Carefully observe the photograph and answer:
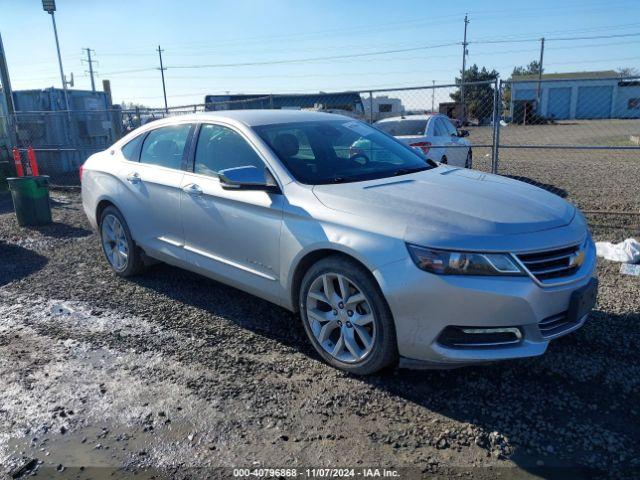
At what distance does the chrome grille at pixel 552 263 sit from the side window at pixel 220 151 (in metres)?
2.02

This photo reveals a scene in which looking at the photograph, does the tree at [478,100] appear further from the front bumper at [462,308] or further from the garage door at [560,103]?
the front bumper at [462,308]

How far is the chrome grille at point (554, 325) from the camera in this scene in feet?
10.1

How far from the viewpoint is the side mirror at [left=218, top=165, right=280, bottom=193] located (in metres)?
3.74

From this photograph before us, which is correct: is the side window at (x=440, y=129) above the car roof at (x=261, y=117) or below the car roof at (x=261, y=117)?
below

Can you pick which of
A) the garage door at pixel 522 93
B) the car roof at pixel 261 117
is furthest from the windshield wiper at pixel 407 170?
the garage door at pixel 522 93

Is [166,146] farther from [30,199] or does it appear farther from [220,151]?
[30,199]

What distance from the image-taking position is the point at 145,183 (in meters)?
4.97

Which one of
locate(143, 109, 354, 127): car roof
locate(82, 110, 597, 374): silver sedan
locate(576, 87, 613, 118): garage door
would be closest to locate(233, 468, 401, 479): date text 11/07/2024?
locate(82, 110, 597, 374): silver sedan

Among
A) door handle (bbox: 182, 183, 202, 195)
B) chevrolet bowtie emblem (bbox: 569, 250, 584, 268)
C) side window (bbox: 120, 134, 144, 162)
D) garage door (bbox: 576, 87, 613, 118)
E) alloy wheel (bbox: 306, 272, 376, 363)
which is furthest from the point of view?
garage door (bbox: 576, 87, 613, 118)

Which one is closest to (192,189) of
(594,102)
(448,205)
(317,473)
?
(448,205)

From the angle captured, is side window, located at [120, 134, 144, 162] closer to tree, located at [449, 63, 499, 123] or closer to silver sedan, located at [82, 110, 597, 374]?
silver sedan, located at [82, 110, 597, 374]

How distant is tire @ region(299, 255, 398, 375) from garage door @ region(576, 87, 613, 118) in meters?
42.1

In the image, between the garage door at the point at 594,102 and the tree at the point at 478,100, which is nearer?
the tree at the point at 478,100

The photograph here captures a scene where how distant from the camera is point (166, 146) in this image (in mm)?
4992
